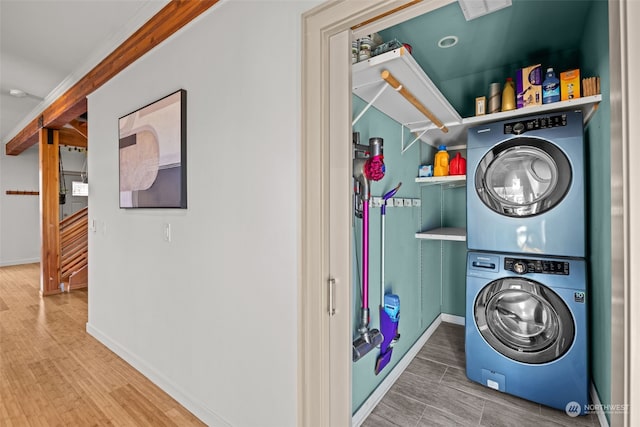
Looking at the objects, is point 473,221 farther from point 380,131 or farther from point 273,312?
point 273,312

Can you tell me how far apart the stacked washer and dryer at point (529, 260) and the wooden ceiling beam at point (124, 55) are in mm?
1980

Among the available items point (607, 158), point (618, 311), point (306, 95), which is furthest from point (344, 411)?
point (607, 158)

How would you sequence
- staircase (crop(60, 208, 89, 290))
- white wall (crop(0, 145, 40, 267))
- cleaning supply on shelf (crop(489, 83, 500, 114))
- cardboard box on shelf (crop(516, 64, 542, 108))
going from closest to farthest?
1. cardboard box on shelf (crop(516, 64, 542, 108))
2. cleaning supply on shelf (crop(489, 83, 500, 114))
3. staircase (crop(60, 208, 89, 290))
4. white wall (crop(0, 145, 40, 267))

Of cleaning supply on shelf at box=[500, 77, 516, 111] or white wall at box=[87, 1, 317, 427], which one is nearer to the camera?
white wall at box=[87, 1, 317, 427]

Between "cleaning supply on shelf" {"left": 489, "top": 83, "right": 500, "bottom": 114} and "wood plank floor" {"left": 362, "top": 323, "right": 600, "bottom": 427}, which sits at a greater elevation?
"cleaning supply on shelf" {"left": 489, "top": 83, "right": 500, "bottom": 114}

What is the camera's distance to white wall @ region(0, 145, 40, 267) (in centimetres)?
617

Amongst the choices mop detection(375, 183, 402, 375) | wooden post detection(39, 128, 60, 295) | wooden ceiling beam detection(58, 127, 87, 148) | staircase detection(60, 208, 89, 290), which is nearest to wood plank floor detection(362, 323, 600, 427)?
mop detection(375, 183, 402, 375)

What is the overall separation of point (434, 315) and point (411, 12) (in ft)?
9.22

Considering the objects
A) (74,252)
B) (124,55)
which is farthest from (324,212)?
(74,252)

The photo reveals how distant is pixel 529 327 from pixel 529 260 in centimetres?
44

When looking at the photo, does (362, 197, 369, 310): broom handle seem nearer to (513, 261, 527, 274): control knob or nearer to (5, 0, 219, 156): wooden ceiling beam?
(513, 261, 527, 274): control knob

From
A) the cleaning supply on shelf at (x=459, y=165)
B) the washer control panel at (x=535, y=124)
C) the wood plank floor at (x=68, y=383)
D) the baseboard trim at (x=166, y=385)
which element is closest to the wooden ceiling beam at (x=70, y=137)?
the wood plank floor at (x=68, y=383)

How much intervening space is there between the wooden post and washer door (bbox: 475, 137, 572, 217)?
526 cm

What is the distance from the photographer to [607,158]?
150 centimetres
